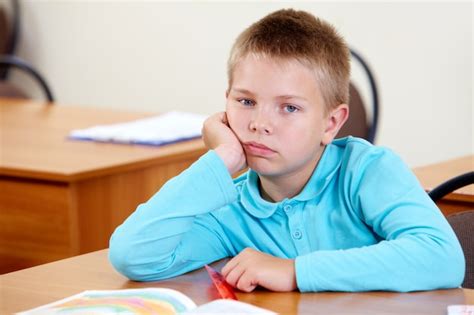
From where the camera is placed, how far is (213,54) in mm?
4746

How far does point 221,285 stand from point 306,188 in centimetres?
26

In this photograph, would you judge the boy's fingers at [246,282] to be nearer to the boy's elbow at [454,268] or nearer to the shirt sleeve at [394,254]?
the shirt sleeve at [394,254]

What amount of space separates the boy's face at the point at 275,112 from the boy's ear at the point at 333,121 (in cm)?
3

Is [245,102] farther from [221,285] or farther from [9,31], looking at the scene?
[9,31]

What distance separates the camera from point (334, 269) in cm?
132

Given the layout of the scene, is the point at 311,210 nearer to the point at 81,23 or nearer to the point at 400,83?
the point at 400,83

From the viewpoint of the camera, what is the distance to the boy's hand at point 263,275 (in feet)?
4.31

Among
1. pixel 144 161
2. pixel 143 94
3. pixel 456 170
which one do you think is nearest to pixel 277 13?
pixel 456 170

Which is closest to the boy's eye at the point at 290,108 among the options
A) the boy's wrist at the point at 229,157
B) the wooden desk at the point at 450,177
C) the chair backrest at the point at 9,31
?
the boy's wrist at the point at 229,157

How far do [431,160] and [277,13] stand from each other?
2.61 metres

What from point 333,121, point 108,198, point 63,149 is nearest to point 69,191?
point 108,198

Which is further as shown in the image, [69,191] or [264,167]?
[69,191]

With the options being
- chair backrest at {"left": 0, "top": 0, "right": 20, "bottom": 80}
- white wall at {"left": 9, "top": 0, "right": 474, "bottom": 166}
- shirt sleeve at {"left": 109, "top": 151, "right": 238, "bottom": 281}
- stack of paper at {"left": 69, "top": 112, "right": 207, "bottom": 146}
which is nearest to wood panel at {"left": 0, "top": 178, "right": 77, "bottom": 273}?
stack of paper at {"left": 69, "top": 112, "right": 207, "bottom": 146}

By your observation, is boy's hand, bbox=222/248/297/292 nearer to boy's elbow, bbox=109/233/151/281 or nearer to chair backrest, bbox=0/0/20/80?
boy's elbow, bbox=109/233/151/281
